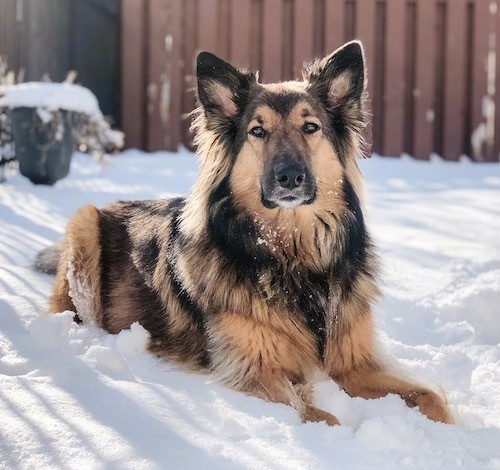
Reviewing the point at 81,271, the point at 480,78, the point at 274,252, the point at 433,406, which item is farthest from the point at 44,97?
the point at 480,78

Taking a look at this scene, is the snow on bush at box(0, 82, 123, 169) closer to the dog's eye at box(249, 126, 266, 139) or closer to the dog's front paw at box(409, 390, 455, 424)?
the dog's eye at box(249, 126, 266, 139)

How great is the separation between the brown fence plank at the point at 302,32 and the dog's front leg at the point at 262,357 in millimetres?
7733

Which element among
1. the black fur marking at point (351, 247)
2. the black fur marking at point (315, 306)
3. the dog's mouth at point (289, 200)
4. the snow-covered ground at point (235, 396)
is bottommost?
the snow-covered ground at point (235, 396)

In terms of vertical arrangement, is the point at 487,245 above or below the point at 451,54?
below

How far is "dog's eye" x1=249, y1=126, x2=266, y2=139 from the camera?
3.25m

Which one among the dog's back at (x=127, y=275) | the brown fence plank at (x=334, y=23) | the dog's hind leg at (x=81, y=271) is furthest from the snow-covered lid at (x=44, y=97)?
the brown fence plank at (x=334, y=23)

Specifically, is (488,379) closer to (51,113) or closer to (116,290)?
(116,290)

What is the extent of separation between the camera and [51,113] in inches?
291

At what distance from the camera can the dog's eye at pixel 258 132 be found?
3.25m

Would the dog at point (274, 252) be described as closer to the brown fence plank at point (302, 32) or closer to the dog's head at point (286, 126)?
the dog's head at point (286, 126)

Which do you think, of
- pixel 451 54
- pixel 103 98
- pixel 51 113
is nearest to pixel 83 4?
pixel 103 98

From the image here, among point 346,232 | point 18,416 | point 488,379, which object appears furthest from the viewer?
point 346,232

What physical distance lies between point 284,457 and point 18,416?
0.91 meters

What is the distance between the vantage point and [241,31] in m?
10.2
